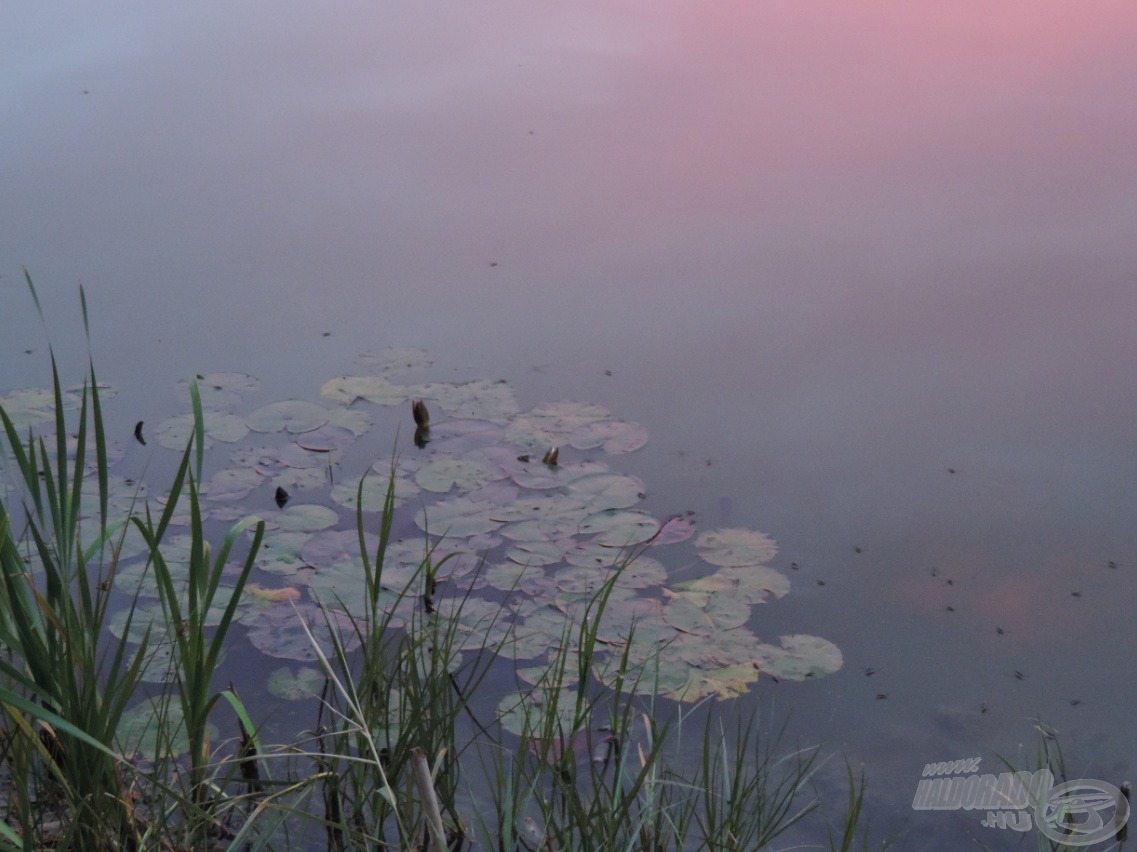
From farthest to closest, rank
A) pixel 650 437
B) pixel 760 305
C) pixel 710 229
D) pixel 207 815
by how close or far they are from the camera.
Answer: pixel 710 229 → pixel 760 305 → pixel 650 437 → pixel 207 815

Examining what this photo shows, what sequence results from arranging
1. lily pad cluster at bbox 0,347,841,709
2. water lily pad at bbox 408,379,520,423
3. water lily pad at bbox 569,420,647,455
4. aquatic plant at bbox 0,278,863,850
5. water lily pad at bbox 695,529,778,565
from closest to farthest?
1. aquatic plant at bbox 0,278,863,850
2. lily pad cluster at bbox 0,347,841,709
3. water lily pad at bbox 695,529,778,565
4. water lily pad at bbox 569,420,647,455
5. water lily pad at bbox 408,379,520,423

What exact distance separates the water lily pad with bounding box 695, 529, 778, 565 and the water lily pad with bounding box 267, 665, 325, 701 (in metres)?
0.83

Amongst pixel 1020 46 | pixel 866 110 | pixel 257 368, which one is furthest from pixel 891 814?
pixel 1020 46

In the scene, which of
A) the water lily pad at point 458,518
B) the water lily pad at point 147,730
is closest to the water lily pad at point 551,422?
the water lily pad at point 458,518

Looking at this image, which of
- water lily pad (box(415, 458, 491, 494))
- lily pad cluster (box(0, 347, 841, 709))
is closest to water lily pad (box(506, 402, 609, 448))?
lily pad cluster (box(0, 347, 841, 709))

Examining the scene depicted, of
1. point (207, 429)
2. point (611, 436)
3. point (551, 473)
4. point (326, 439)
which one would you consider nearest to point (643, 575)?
point (551, 473)

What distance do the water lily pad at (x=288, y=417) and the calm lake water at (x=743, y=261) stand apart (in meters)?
0.10

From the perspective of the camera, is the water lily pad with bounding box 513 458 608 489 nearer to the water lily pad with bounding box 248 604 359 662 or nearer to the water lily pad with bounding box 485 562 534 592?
the water lily pad with bounding box 485 562 534 592

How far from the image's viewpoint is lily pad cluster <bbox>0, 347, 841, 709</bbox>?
6.74ft

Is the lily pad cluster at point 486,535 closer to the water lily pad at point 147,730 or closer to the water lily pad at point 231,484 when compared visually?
the water lily pad at point 231,484

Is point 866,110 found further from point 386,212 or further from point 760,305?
point 386,212

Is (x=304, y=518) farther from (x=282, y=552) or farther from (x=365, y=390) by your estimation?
(x=365, y=390)

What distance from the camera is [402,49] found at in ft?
15.6

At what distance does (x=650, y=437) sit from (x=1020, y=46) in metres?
2.90
